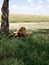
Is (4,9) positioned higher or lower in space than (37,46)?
higher

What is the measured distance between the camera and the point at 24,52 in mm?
9336

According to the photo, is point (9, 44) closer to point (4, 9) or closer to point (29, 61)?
point (29, 61)

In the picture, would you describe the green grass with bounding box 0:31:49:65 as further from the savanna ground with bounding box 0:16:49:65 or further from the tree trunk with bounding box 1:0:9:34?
the tree trunk with bounding box 1:0:9:34

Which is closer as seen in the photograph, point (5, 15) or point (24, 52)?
point (24, 52)

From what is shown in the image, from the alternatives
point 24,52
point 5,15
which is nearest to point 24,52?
point 24,52

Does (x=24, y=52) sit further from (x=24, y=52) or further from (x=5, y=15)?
(x=5, y=15)

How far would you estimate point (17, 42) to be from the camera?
10.6 meters

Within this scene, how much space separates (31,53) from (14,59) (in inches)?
38.4

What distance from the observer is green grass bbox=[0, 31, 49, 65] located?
8.43m

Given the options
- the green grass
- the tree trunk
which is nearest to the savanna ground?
the green grass

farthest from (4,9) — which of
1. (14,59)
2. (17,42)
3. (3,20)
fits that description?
(14,59)

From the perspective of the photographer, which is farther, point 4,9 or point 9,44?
point 4,9

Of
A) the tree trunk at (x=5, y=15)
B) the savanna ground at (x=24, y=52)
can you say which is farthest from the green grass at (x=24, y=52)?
the tree trunk at (x=5, y=15)

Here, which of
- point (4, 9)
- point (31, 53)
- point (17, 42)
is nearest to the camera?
point (31, 53)
